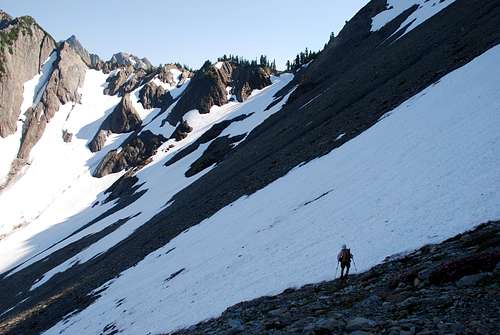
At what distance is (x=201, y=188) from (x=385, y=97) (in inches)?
1241

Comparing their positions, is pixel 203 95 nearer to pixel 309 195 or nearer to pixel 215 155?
pixel 215 155

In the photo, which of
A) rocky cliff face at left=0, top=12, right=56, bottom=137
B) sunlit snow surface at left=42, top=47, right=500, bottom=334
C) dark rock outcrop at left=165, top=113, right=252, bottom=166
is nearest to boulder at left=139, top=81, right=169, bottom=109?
rocky cliff face at left=0, top=12, right=56, bottom=137

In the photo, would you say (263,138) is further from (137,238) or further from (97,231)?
(97,231)

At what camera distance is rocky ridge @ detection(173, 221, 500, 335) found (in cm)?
931

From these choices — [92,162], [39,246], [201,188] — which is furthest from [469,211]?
[92,162]

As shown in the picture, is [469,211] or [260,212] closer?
[469,211]

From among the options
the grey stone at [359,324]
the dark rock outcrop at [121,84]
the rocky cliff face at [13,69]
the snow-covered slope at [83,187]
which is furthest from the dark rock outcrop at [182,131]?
the grey stone at [359,324]

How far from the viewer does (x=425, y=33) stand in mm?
58625

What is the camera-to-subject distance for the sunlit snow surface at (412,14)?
68.7 m

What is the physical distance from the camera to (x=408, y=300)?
1102 centimetres

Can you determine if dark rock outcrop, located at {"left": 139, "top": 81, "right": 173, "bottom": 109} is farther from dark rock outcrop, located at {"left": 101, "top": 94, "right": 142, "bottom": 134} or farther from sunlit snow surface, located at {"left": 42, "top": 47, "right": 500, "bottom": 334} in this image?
sunlit snow surface, located at {"left": 42, "top": 47, "right": 500, "bottom": 334}

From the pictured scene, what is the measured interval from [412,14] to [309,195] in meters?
61.6

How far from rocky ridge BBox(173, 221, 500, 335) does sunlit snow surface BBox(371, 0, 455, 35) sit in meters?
64.3

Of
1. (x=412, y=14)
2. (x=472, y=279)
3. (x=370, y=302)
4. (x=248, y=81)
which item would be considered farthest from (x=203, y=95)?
(x=472, y=279)
